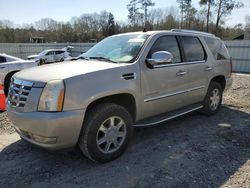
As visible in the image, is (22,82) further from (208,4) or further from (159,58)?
(208,4)

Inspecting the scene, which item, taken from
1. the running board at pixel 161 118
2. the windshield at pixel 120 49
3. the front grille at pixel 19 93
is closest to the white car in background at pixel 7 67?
the windshield at pixel 120 49

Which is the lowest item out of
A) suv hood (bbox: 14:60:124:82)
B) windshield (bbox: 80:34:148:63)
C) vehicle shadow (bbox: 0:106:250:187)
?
vehicle shadow (bbox: 0:106:250:187)

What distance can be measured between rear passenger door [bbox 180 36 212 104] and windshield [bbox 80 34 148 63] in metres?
1.08

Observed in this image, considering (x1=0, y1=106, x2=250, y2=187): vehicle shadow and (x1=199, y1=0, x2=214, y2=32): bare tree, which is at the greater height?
(x1=199, y1=0, x2=214, y2=32): bare tree

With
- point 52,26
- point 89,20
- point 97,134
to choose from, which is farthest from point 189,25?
point 97,134

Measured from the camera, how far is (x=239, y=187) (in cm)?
294

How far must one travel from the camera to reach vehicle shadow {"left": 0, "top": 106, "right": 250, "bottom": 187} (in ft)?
9.94

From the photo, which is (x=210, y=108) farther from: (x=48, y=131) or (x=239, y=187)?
(x=48, y=131)

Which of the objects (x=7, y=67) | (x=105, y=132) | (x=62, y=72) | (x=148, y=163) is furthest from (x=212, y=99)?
(x=7, y=67)

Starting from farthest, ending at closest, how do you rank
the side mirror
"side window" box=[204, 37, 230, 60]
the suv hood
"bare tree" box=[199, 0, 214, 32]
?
"bare tree" box=[199, 0, 214, 32], "side window" box=[204, 37, 230, 60], the side mirror, the suv hood

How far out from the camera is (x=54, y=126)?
9.18ft

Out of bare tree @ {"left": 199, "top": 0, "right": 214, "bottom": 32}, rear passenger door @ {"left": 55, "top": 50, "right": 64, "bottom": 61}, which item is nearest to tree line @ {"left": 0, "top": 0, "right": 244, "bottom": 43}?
bare tree @ {"left": 199, "top": 0, "right": 214, "bottom": 32}

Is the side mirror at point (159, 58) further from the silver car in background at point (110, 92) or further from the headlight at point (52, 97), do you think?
the headlight at point (52, 97)

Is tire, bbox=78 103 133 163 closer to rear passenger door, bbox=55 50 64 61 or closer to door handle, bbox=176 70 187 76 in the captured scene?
door handle, bbox=176 70 187 76
